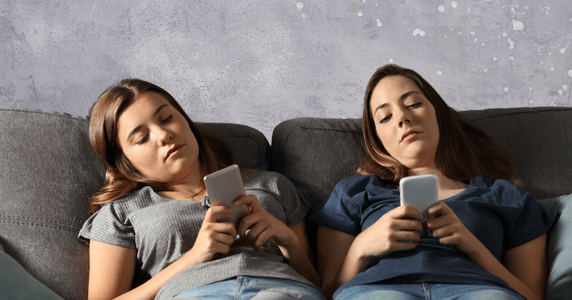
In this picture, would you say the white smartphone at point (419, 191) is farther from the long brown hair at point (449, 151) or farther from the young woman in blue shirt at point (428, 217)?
the long brown hair at point (449, 151)

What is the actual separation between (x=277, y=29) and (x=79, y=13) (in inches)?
37.4

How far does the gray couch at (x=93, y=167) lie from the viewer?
1.32 meters

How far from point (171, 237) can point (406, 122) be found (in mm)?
772

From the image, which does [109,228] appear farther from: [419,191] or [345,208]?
[419,191]

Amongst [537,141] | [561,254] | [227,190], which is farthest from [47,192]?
[537,141]

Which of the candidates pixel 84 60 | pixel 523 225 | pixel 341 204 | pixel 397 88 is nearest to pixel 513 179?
pixel 523 225

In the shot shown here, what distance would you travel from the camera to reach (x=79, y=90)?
229cm

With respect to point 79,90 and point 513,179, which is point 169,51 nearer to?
point 79,90

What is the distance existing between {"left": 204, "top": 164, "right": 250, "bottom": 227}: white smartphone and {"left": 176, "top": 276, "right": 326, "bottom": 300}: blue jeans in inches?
5.9

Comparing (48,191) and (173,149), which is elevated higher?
(173,149)

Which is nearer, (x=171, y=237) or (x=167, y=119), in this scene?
(x=171, y=237)

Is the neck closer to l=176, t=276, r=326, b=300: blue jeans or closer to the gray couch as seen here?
the gray couch

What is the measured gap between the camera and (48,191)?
139 centimetres

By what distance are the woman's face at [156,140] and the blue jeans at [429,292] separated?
0.62 meters
